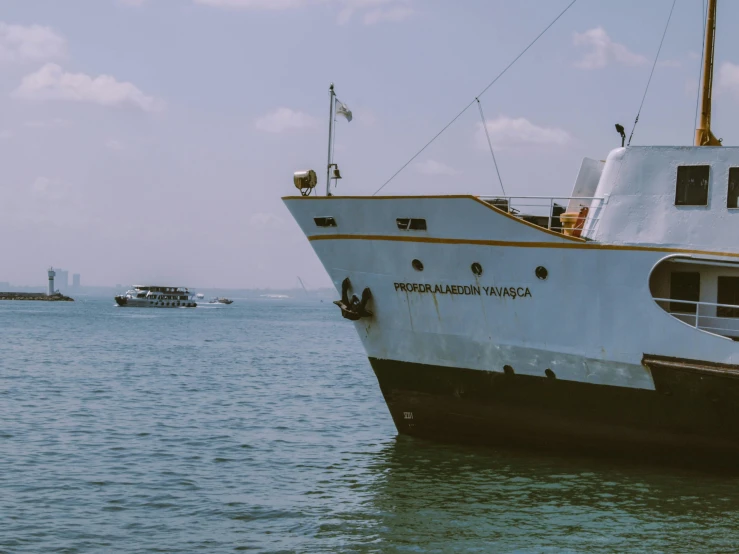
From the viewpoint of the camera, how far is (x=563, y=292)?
55.4 feet

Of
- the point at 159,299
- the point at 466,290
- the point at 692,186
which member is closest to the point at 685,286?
the point at 692,186

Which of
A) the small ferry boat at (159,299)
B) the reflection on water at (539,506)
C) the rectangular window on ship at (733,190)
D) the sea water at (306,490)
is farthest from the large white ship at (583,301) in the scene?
the small ferry boat at (159,299)

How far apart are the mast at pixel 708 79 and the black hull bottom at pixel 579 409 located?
5159 millimetres

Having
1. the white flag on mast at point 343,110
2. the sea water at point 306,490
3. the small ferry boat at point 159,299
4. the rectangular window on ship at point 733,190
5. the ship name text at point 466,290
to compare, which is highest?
the white flag on mast at point 343,110

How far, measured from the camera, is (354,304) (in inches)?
757

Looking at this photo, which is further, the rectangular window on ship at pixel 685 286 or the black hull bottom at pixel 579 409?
the rectangular window on ship at pixel 685 286

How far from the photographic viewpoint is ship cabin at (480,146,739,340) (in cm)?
1658

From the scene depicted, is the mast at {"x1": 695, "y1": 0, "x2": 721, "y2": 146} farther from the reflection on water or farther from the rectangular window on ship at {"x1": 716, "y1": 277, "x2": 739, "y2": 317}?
the reflection on water

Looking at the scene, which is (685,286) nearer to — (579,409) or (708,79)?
(579,409)

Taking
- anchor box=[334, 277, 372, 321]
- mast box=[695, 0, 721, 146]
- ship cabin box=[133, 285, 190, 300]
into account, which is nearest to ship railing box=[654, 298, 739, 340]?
mast box=[695, 0, 721, 146]

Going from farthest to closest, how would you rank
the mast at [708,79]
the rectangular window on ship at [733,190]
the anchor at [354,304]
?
the anchor at [354,304] → the mast at [708,79] → the rectangular window on ship at [733,190]

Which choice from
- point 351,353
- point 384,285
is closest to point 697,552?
point 384,285

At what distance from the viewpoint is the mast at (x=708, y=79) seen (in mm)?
18297

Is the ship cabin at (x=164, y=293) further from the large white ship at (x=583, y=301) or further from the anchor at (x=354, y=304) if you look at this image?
the large white ship at (x=583, y=301)
